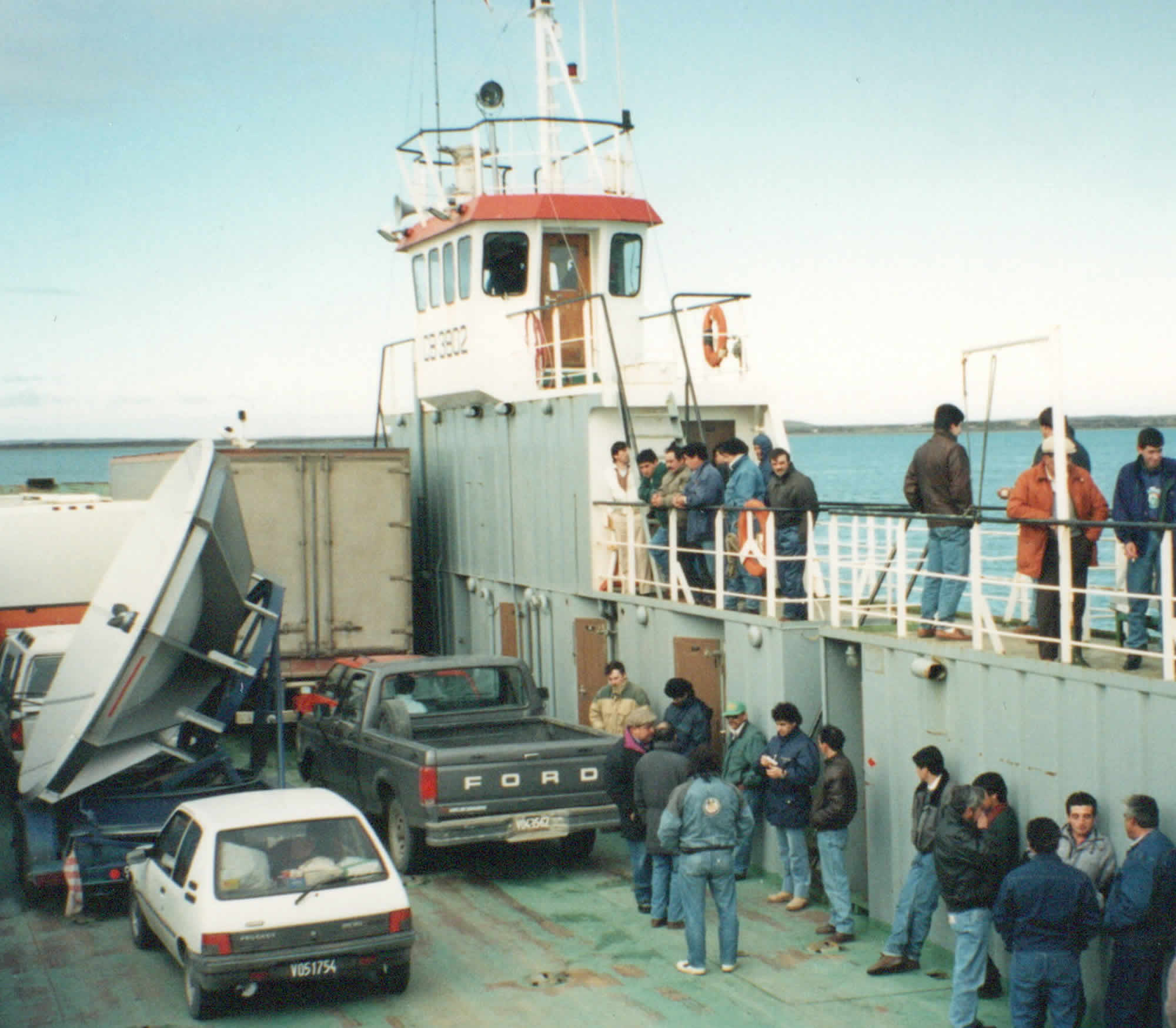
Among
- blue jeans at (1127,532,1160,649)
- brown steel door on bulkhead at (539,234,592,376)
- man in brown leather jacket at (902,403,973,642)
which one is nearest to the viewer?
blue jeans at (1127,532,1160,649)

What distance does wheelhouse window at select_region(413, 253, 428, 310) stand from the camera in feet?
70.3

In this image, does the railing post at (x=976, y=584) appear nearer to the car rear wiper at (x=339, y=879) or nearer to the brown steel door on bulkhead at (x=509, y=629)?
the car rear wiper at (x=339, y=879)

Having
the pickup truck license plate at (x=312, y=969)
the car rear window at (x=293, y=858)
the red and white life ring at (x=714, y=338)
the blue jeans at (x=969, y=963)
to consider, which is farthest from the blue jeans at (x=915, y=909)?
the red and white life ring at (x=714, y=338)

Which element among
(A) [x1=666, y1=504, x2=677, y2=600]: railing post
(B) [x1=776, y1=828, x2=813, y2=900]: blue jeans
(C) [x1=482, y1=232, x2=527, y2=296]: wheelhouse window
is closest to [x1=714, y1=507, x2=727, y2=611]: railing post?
(A) [x1=666, y1=504, x2=677, y2=600]: railing post

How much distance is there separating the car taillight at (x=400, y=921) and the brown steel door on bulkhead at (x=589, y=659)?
6.90m

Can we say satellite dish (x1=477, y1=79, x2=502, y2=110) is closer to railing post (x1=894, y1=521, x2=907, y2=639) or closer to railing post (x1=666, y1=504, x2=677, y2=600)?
railing post (x1=666, y1=504, x2=677, y2=600)

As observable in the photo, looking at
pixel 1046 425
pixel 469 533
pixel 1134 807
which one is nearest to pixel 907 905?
pixel 1134 807

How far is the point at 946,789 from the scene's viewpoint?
945 cm

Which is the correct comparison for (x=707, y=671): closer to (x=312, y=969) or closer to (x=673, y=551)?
(x=673, y=551)

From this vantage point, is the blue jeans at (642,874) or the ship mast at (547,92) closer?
the blue jeans at (642,874)

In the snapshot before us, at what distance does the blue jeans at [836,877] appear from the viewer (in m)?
A: 10.7

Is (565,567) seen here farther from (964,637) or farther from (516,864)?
(964,637)

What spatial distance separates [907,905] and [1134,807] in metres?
2.39

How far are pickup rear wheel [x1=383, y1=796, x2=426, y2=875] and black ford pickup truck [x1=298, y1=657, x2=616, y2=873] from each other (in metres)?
0.01
